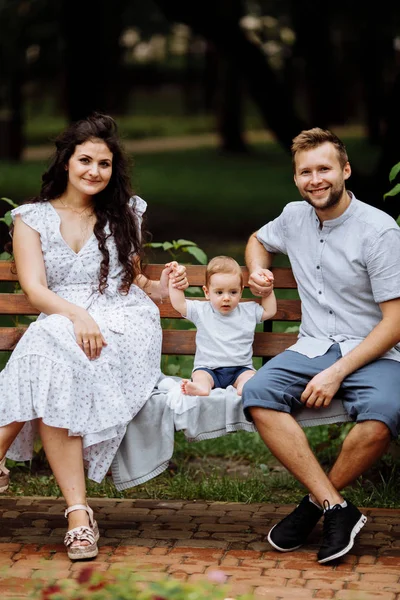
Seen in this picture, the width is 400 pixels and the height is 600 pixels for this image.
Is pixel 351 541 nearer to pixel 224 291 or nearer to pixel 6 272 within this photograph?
pixel 224 291

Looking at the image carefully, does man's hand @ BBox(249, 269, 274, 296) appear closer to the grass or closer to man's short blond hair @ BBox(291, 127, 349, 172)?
man's short blond hair @ BBox(291, 127, 349, 172)

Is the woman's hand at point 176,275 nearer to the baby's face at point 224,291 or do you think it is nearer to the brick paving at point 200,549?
the baby's face at point 224,291

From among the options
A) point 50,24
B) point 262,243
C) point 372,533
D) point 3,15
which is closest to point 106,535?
point 372,533

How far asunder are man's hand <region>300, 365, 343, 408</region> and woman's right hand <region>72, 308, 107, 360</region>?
87cm

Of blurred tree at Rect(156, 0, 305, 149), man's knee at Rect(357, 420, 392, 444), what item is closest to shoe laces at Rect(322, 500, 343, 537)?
man's knee at Rect(357, 420, 392, 444)

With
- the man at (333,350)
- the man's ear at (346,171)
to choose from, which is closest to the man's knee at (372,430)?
the man at (333,350)

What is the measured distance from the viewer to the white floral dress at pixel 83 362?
4.42 meters

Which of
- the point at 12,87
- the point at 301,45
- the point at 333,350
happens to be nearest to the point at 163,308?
the point at 333,350

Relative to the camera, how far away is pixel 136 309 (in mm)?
4871

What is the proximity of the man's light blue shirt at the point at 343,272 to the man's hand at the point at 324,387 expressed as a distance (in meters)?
0.20

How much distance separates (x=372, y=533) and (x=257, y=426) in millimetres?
728

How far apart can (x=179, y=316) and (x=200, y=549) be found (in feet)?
3.71

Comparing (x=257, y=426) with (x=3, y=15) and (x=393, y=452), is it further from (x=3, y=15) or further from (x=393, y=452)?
(x=3, y=15)

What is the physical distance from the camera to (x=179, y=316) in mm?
5176
